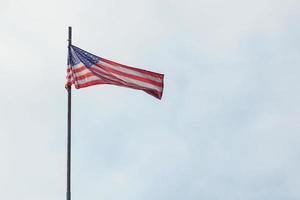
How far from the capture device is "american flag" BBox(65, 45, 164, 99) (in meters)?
28.5

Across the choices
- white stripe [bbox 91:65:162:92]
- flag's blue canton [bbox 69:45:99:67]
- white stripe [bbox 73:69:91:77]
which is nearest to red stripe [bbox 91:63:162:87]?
white stripe [bbox 91:65:162:92]

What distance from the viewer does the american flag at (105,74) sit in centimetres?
2852

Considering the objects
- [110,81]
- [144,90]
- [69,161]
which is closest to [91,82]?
[110,81]

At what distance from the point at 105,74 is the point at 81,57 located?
4.96ft

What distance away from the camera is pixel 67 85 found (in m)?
27.5

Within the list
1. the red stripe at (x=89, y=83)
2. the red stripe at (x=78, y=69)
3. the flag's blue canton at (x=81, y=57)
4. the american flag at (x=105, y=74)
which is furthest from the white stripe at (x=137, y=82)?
the red stripe at (x=89, y=83)

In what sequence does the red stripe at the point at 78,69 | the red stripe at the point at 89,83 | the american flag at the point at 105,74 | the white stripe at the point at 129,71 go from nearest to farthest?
1. the red stripe at the point at 89,83
2. the american flag at the point at 105,74
3. the red stripe at the point at 78,69
4. the white stripe at the point at 129,71

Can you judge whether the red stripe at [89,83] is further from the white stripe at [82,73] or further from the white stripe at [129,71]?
the white stripe at [129,71]

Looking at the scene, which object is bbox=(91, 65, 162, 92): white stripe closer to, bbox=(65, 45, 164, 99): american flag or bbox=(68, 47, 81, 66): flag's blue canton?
bbox=(65, 45, 164, 99): american flag

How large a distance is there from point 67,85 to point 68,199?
238 inches

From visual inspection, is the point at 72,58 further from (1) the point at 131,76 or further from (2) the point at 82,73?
(1) the point at 131,76

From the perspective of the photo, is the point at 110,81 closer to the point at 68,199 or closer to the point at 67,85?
the point at 67,85

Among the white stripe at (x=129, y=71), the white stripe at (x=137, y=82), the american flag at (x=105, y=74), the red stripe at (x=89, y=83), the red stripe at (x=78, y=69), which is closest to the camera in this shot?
the red stripe at (x=89, y=83)

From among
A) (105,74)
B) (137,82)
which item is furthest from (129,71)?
(105,74)
